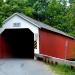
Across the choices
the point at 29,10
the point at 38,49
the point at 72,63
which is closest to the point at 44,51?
the point at 38,49

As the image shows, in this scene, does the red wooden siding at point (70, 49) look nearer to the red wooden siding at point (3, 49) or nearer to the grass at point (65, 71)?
the red wooden siding at point (3, 49)

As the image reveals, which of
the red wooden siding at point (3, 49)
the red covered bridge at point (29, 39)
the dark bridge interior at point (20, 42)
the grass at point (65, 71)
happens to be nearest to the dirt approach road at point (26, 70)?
the grass at point (65, 71)

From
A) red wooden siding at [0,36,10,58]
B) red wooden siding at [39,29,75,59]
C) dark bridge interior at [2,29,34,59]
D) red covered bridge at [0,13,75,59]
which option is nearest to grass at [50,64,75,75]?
red covered bridge at [0,13,75,59]

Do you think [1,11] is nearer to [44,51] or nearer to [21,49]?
[21,49]

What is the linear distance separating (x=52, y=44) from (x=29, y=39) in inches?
177

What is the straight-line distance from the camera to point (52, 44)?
2512 cm

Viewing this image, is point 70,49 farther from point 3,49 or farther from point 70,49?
point 3,49

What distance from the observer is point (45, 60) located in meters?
19.3

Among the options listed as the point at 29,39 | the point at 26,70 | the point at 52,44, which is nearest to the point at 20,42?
the point at 29,39

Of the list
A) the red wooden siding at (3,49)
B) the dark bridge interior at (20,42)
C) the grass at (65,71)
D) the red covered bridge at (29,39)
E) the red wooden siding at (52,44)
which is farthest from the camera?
the dark bridge interior at (20,42)

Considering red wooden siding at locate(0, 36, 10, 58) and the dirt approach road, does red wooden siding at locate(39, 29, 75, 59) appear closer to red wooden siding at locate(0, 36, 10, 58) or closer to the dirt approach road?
red wooden siding at locate(0, 36, 10, 58)

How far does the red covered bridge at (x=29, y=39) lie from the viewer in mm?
22547

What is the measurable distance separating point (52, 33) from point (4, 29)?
450 cm

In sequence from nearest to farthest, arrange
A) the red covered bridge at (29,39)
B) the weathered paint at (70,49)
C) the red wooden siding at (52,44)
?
the red covered bridge at (29,39) → the red wooden siding at (52,44) → the weathered paint at (70,49)
